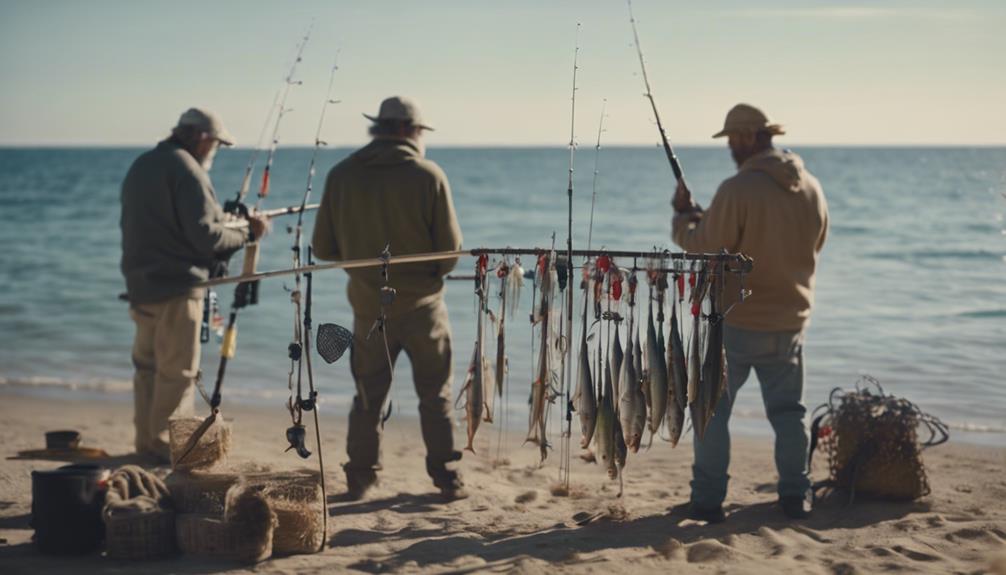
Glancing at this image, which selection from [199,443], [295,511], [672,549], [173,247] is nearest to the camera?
[295,511]

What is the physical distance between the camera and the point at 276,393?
35.1 feet

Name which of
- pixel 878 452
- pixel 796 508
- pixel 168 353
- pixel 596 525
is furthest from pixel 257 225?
pixel 878 452

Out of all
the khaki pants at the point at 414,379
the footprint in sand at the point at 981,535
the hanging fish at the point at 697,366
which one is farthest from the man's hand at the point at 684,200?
the footprint in sand at the point at 981,535

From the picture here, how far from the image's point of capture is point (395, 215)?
5.99m

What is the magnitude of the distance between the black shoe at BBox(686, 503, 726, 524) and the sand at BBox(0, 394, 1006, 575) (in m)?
0.08

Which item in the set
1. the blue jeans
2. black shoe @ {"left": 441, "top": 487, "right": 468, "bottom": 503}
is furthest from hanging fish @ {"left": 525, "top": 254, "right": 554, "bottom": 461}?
black shoe @ {"left": 441, "top": 487, "right": 468, "bottom": 503}

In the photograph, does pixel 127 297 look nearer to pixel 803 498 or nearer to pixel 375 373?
pixel 375 373

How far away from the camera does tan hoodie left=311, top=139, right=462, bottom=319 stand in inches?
235

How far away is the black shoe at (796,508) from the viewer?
19.6ft

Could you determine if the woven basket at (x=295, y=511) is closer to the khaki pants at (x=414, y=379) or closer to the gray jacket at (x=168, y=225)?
the khaki pants at (x=414, y=379)

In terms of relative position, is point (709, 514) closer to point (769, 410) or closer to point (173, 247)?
point (769, 410)

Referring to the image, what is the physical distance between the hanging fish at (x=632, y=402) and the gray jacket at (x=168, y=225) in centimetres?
296

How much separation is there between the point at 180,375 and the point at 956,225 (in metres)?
25.6

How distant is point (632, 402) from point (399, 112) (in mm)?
2203
